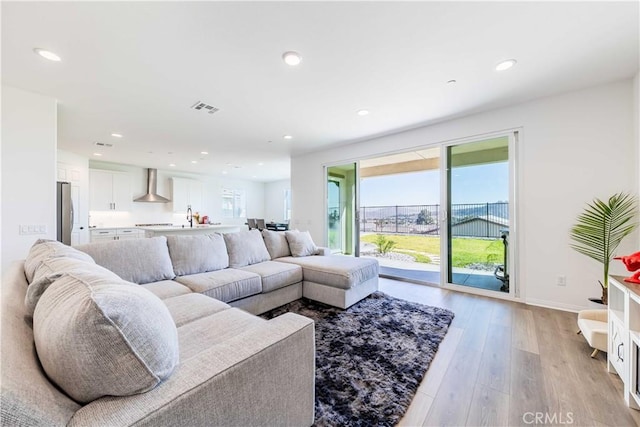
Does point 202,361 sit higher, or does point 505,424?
point 202,361

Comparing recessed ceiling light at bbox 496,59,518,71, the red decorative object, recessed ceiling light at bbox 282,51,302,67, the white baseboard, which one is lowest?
the white baseboard

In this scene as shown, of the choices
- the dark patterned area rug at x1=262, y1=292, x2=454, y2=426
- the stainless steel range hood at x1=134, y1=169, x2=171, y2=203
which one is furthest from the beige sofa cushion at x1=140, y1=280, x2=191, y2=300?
the stainless steel range hood at x1=134, y1=169, x2=171, y2=203

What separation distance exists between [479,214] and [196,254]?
374 cm

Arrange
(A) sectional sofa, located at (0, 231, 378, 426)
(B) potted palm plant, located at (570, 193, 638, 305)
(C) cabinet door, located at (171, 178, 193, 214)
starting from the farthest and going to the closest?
(C) cabinet door, located at (171, 178, 193, 214), (B) potted palm plant, located at (570, 193, 638, 305), (A) sectional sofa, located at (0, 231, 378, 426)

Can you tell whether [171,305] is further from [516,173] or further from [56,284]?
[516,173]

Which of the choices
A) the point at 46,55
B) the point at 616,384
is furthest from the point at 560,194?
the point at 46,55

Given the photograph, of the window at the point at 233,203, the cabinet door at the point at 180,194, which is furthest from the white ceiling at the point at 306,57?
the window at the point at 233,203

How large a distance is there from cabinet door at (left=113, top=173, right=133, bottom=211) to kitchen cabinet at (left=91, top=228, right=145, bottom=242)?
844mm

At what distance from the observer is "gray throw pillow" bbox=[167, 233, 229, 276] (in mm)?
2578

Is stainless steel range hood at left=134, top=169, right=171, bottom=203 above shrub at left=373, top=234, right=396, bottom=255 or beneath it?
above

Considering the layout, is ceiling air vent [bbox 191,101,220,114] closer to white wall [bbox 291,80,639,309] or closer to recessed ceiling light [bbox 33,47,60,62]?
recessed ceiling light [bbox 33,47,60,62]

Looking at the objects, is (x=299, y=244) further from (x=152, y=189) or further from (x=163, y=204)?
(x=163, y=204)

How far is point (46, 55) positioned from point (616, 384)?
497cm

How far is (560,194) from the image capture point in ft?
9.52
